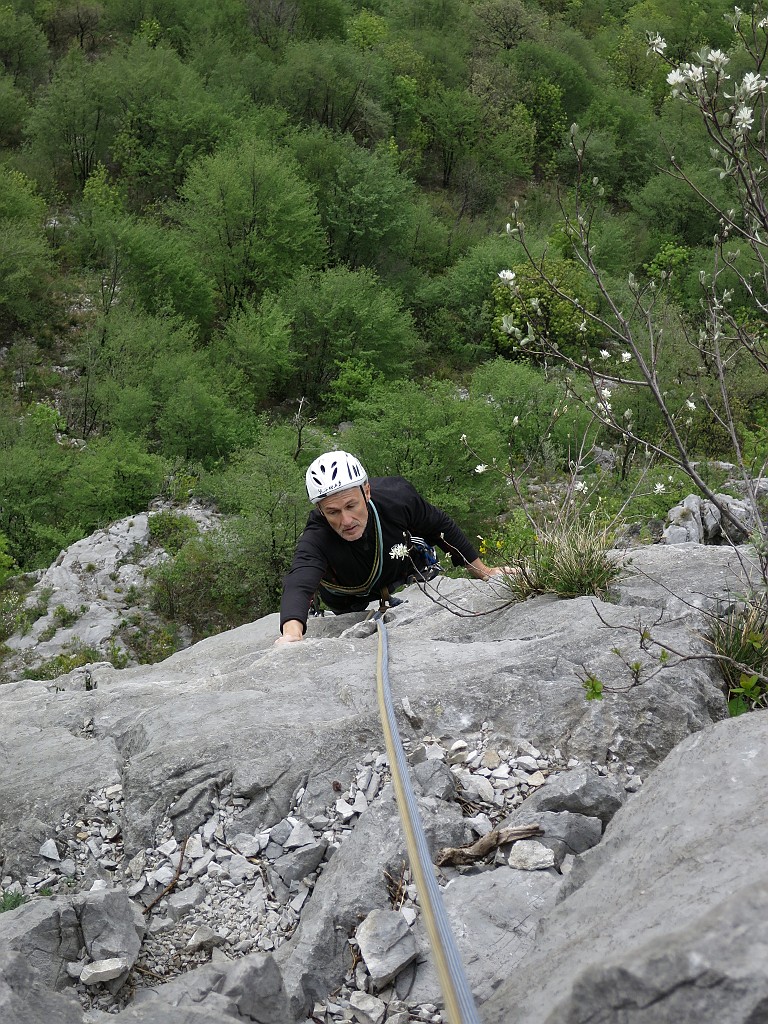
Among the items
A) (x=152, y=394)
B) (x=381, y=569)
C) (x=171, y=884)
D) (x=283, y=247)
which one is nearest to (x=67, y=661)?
(x=381, y=569)

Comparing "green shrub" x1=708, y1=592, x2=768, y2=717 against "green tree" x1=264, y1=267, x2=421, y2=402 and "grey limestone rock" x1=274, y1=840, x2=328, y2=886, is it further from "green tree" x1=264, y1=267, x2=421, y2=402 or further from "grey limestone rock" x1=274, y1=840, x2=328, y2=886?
"green tree" x1=264, y1=267, x2=421, y2=402

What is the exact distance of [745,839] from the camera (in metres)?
2.11

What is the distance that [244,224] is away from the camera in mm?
32344

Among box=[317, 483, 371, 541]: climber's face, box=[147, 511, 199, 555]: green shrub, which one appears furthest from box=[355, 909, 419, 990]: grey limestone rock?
box=[147, 511, 199, 555]: green shrub

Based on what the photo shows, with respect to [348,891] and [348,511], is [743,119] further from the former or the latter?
[348,891]

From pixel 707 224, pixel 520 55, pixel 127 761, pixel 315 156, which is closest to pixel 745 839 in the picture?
pixel 127 761

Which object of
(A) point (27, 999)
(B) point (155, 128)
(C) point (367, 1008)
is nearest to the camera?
(A) point (27, 999)

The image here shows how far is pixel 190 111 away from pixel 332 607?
36661 millimetres

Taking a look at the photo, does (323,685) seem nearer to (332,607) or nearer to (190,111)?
(332,607)

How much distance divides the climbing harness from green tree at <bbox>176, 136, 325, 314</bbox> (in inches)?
1180

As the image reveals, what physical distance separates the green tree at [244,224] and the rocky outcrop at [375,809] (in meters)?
28.6

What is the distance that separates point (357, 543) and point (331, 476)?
577 mm

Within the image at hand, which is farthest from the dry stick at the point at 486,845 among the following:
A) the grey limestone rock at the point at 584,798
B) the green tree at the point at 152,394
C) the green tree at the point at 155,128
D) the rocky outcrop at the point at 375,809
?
the green tree at the point at 155,128

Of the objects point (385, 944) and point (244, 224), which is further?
point (244, 224)
